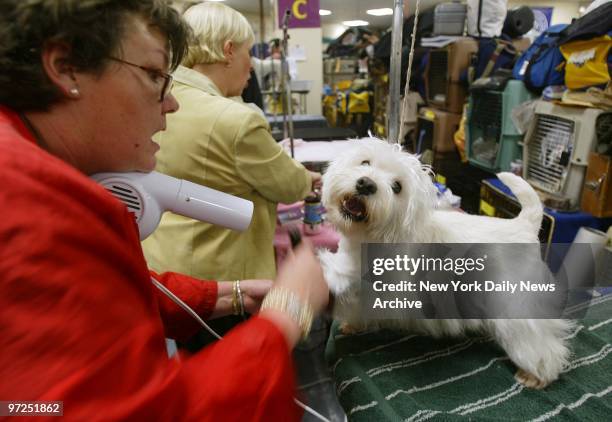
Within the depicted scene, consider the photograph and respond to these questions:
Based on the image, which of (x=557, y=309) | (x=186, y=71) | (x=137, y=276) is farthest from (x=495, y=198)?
(x=137, y=276)

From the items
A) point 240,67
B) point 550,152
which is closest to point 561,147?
point 550,152

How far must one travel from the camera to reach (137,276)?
435mm

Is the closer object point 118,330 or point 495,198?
point 118,330

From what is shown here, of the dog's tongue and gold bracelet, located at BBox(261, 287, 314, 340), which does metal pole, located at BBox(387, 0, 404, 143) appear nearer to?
the dog's tongue

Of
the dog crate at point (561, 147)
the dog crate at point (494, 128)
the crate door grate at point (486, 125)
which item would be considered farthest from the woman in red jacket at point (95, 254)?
the crate door grate at point (486, 125)

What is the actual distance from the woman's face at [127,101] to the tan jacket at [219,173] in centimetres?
51

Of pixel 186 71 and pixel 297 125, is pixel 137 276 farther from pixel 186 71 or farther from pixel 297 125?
pixel 297 125

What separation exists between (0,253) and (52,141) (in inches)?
8.3

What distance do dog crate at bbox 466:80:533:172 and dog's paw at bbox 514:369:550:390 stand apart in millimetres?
1769

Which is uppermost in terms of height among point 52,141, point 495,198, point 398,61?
point 398,61

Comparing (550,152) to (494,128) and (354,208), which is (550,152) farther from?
(354,208)

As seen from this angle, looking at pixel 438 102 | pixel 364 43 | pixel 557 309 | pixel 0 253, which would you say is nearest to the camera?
pixel 0 253

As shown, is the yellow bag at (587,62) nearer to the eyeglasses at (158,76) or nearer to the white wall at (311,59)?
the eyeglasses at (158,76)

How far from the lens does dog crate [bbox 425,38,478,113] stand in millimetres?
3119
